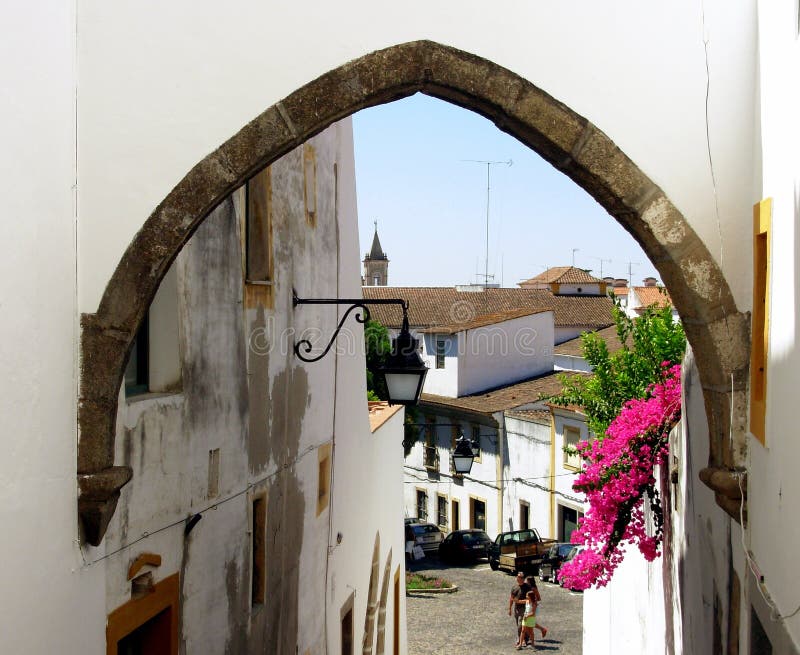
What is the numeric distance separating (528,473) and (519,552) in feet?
15.9

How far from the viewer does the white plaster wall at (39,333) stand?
4227 millimetres

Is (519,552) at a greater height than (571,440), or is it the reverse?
(571,440)

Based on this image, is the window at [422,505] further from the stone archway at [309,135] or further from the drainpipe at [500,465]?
the stone archway at [309,135]

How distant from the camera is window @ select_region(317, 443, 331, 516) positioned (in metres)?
Answer: 10.9

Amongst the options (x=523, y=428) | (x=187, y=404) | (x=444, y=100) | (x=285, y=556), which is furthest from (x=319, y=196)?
(x=523, y=428)

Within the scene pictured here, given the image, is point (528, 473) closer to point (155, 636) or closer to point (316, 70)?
point (155, 636)

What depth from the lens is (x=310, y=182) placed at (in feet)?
33.9

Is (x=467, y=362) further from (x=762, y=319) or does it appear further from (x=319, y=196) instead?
(x=762, y=319)

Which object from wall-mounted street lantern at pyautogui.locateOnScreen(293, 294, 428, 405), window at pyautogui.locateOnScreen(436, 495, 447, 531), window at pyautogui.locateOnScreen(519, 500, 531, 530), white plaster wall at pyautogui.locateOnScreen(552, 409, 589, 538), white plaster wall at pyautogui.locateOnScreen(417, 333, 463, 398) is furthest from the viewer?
white plaster wall at pyautogui.locateOnScreen(417, 333, 463, 398)

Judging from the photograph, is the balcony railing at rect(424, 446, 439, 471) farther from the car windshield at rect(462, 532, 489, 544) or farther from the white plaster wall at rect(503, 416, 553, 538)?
the car windshield at rect(462, 532, 489, 544)

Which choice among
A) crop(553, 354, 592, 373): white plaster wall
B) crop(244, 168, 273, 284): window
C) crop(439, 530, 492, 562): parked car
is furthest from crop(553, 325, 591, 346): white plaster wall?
crop(244, 168, 273, 284): window

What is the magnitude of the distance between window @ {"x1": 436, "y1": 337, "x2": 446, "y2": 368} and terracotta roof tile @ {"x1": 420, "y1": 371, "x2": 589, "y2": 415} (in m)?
1.06

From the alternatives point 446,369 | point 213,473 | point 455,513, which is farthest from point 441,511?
point 213,473

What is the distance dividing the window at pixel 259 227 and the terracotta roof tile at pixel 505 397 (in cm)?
2454
